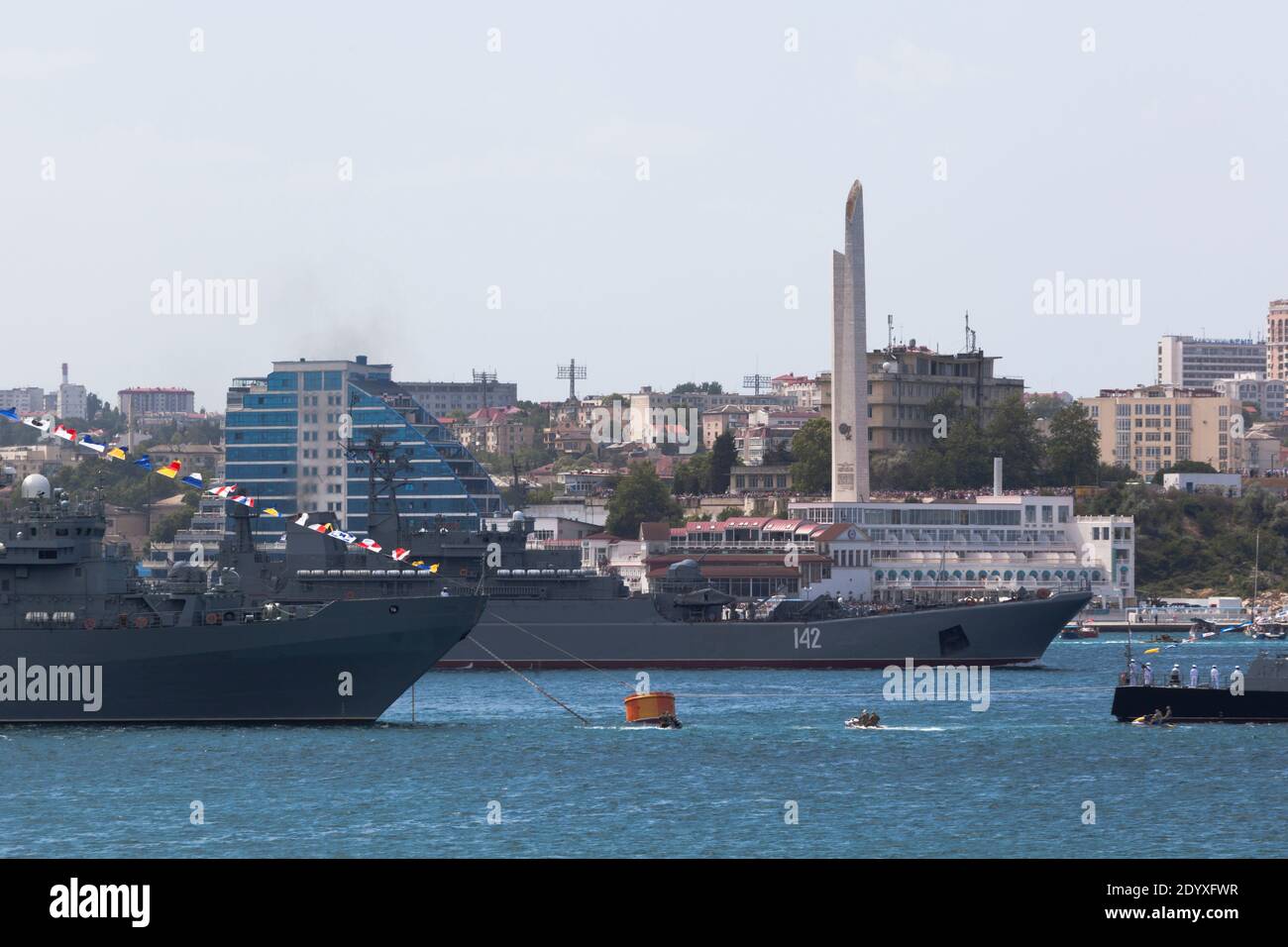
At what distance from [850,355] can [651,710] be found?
7739cm

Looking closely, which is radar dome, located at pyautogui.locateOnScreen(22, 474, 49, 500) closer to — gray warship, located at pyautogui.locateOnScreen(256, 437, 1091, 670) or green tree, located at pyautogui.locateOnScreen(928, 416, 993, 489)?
gray warship, located at pyautogui.locateOnScreen(256, 437, 1091, 670)

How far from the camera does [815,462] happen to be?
518 ft

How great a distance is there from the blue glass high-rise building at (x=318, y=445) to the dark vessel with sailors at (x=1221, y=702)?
109178 mm

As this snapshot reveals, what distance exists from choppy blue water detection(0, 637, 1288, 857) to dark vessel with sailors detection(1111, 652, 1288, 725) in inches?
15.4

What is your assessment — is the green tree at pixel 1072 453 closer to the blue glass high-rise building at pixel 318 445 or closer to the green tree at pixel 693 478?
the green tree at pixel 693 478

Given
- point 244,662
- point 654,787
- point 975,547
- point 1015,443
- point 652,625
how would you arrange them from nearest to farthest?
point 654,787 → point 244,662 → point 652,625 → point 975,547 → point 1015,443

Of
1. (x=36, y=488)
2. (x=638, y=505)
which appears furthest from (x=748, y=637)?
(x=638, y=505)

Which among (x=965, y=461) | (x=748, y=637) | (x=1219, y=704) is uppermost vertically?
(x=965, y=461)

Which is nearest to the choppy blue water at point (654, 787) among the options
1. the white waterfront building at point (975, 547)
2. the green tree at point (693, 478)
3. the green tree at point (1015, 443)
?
the white waterfront building at point (975, 547)

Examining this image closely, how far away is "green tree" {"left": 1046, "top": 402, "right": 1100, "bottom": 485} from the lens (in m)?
165

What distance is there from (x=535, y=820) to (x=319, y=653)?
14.9 m

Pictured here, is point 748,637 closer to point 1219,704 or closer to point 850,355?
point 1219,704
